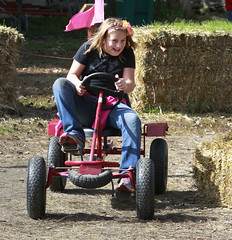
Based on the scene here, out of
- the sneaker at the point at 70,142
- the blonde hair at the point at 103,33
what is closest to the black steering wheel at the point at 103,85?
the blonde hair at the point at 103,33

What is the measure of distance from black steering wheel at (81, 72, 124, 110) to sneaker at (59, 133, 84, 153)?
429 mm

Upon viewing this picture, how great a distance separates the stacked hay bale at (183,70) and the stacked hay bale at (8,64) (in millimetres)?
1816

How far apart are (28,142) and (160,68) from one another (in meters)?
2.72

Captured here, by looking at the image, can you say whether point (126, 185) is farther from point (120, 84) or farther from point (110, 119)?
point (120, 84)

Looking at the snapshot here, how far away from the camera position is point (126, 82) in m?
4.91

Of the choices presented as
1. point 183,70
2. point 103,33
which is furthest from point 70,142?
point 183,70

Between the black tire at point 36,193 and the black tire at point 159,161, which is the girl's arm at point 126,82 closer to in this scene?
the black tire at point 159,161

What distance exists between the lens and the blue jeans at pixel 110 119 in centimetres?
460

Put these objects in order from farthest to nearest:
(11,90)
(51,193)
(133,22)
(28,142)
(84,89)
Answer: (133,22)
(11,90)
(28,142)
(51,193)
(84,89)

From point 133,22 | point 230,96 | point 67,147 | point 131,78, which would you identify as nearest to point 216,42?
point 230,96

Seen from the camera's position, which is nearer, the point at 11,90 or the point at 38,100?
the point at 11,90

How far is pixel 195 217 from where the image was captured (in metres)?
4.39

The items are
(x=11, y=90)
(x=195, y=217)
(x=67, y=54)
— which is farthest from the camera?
(x=67, y=54)

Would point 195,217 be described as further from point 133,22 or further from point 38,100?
point 133,22
